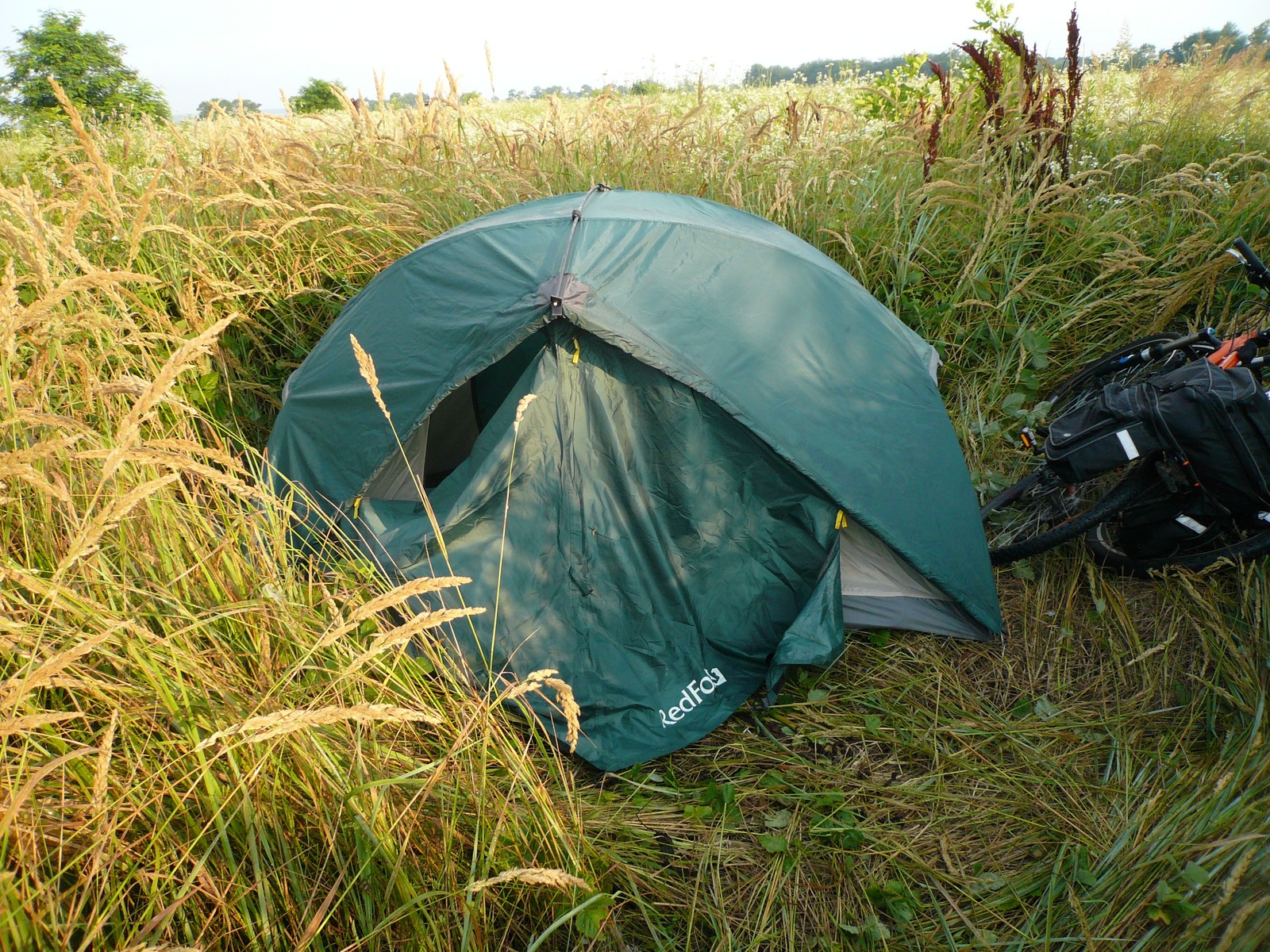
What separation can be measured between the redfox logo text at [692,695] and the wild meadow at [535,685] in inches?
4.6

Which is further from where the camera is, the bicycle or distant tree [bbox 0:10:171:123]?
distant tree [bbox 0:10:171:123]

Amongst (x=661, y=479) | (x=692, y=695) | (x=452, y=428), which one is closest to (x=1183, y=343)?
(x=661, y=479)

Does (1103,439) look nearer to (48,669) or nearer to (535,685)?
(535,685)

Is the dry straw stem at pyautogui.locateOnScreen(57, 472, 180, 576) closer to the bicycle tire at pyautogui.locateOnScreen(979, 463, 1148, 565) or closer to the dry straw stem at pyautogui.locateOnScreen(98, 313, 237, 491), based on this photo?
the dry straw stem at pyautogui.locateOnScreen(98, 313, 237, 491)

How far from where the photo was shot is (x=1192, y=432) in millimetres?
2523

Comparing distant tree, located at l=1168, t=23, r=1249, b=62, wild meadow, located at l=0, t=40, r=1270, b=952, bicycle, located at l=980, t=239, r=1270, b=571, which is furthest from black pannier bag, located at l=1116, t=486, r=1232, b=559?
distant tree, located at l=1168, t=23, r=1249, b=62

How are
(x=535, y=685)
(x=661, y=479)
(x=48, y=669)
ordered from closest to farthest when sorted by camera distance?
1. (x=48, y=669)
2. (x=535, y=685)
3. (x=661, y=479)

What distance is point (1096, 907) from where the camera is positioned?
5.96 feet

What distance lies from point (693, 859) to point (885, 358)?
1832 mm

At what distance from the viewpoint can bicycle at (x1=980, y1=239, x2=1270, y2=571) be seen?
8.85ft

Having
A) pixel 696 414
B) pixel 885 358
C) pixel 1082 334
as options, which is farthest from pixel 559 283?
pixel 1082 334

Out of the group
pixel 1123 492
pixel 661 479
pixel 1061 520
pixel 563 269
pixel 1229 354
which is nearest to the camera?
pixel 563 269

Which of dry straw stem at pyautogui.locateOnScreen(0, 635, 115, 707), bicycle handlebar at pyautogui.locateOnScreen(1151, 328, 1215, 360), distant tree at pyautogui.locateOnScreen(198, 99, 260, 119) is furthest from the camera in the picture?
distant tree at pyautogui.locateOnScreen(198, 99, 260, 119)

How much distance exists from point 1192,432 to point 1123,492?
0.36 metres
